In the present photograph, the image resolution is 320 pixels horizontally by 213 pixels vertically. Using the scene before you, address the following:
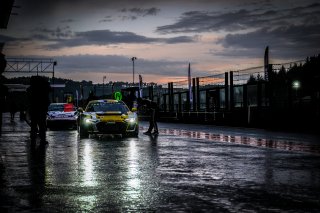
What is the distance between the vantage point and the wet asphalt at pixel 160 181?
596 cm

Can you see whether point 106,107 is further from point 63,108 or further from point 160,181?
point 160,181

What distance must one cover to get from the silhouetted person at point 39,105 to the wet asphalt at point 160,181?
278 cm

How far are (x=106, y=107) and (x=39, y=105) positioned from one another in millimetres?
4662

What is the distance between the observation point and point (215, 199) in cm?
634

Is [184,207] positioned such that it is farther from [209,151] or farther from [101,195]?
[209,151]

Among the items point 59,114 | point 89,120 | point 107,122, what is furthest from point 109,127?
point 59,114

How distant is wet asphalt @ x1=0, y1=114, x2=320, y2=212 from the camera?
5.96 metres

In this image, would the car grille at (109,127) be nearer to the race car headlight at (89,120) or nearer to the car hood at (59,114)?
the race car headlight at (89,120)

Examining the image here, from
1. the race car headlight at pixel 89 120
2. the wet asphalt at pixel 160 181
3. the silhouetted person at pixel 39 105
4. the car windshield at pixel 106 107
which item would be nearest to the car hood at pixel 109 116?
the race car headlight at pixel 89 120

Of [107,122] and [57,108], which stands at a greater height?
[57,108]

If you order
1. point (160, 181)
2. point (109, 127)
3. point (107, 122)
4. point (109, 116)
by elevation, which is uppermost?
point (109, 116)

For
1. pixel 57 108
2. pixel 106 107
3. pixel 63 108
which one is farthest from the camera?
pixel 57 108

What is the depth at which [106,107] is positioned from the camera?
2052cm

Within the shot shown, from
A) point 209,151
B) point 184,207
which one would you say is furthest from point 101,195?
point 209,151
